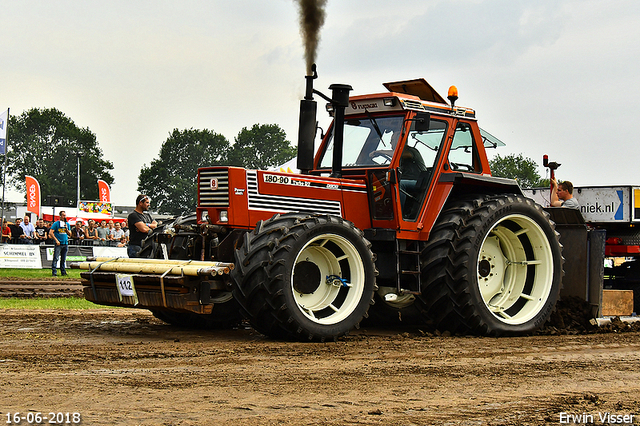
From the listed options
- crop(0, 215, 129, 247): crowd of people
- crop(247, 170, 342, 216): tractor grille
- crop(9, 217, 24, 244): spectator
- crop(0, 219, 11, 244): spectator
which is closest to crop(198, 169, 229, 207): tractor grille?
crop(247, 170, 342, 216): tractor grille

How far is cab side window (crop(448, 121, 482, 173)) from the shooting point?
30.3 ft

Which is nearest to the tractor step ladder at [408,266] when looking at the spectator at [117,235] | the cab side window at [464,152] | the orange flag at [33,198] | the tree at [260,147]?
the cab side window at [464,152]

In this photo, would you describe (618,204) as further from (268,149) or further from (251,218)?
(268,149)

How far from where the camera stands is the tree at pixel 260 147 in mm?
95688

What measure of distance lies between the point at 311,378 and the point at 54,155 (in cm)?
9920

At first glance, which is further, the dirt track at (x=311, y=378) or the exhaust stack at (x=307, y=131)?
the exhaust stack at (x=307, y=131)

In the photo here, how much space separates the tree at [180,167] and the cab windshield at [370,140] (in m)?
80.2

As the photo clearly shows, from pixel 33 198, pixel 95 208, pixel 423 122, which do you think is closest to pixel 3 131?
pixel 423 122

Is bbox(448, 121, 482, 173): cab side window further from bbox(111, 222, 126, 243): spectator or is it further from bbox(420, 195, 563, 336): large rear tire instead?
bbox(111, 222, 126, 243): spectator

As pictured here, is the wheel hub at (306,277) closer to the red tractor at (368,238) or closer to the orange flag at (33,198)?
the red tractor at (368,238)

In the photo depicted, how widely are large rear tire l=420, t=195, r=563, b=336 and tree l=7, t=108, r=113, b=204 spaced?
88333 millimetres

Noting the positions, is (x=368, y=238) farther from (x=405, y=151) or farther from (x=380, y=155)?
(x=405, y=151)

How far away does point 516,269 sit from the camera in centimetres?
952

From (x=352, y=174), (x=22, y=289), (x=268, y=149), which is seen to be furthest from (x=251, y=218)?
(x=268, y=149)
